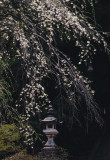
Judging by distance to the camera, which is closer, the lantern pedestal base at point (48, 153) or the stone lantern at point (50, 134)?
the lantern pedestal base at point (48, 153)

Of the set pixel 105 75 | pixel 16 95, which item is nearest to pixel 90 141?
pixel 105 75

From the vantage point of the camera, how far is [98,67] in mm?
10547

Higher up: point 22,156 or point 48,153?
point 48,153

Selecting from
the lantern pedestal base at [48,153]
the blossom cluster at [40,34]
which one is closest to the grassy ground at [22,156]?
the lantern pedestal base at [48,153]

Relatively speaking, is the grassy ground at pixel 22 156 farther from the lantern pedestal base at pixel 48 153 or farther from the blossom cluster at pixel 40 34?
the blossom cluster at pixel 40 34

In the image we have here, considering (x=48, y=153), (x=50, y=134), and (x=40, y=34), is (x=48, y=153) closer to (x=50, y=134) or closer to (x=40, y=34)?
(x=50, y=134)

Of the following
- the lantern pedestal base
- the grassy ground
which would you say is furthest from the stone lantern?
the grassy ground

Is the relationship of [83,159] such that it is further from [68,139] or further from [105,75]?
A: [105,75]

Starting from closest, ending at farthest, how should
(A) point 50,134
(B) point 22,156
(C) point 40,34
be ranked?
(C) point 40,34 < (A) point 50,134 < (B) point 22,156

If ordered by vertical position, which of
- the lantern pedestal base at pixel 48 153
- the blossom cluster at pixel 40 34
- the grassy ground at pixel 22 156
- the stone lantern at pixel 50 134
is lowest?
the grassy ground at pixel 22 156

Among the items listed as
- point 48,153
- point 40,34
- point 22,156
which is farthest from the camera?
point 22,156

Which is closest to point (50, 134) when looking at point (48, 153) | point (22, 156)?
point (48, 153)

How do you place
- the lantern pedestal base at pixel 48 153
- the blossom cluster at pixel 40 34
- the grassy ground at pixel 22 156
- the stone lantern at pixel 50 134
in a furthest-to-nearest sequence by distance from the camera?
the grassy ground at pixel 22 156 < the stone lantern at pixel 50 134 < the lantern pedestal base at pixel 48 153 < the blossom cluster at pixel 40 34

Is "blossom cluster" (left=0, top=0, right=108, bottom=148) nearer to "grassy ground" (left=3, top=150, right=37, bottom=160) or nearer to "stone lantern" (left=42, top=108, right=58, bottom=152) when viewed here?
"stone lantern" (left=42, top=108, right=58, bottom=152)
